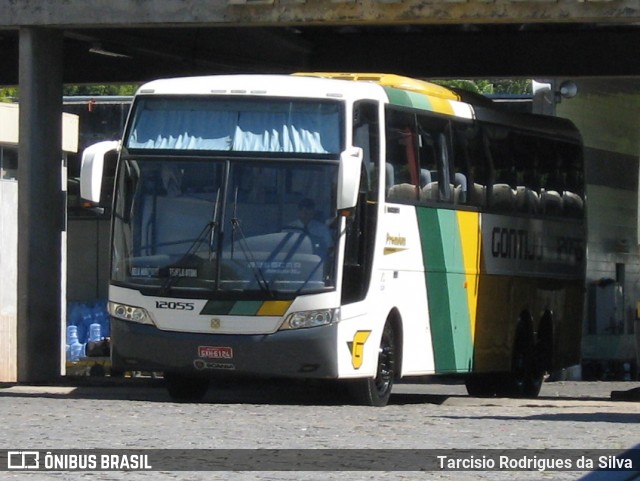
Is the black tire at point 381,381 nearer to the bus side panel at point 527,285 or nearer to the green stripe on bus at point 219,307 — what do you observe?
A: the green stripe on bus at point 219,307

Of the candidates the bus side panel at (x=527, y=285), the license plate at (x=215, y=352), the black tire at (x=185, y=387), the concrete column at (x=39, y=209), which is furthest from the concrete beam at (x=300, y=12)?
the license plate at (x=215, y=352)

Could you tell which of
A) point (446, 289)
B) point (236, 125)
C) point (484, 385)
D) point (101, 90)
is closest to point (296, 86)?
point (236, 125)

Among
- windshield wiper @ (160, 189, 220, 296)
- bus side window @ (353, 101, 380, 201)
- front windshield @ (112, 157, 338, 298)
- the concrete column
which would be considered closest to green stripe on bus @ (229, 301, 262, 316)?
front windshield @ (112, 157, 338, 298)

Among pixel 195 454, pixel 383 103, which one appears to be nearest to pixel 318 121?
pixel 383 103

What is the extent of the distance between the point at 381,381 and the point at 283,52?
11.0m

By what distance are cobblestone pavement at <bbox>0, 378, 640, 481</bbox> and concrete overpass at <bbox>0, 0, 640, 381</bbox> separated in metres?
2.92

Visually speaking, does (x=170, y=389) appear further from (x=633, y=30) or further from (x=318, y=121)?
(x=633, y=30)

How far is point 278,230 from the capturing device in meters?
16.5

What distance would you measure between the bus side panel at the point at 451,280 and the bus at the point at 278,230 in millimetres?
48

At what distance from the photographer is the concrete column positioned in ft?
69.1

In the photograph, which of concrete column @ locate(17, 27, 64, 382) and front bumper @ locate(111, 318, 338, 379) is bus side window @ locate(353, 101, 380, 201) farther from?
concrete column @ locate(17, 27, 64, 382)

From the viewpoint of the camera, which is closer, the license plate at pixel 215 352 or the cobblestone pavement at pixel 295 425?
the cobblestone pavement at pixel 295 425

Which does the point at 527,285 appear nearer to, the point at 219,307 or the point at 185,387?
the point at 185,387

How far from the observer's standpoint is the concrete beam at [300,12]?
757 inches
